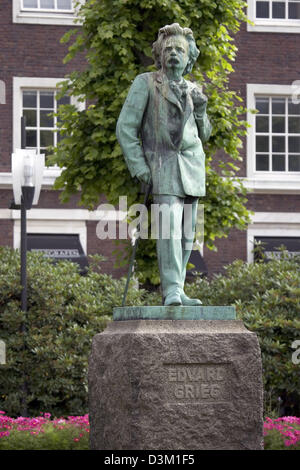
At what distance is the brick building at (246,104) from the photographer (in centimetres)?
2353

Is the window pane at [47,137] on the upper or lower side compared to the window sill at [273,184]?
upper

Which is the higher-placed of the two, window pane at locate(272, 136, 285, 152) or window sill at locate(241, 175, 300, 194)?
window pane at locate(272, 136, 285, 152)

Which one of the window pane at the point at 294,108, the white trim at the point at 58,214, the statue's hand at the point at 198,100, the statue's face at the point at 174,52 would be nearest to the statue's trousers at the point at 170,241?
the statue's hand at the point at 198,100

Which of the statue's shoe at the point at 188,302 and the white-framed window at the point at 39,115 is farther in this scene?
the white-framed window at the point at 39,115

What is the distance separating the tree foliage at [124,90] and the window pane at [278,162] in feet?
25.2

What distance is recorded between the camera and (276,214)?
24.4 meters

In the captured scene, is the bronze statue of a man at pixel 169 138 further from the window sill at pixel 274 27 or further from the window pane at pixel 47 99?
the window sill at pixel 274 27

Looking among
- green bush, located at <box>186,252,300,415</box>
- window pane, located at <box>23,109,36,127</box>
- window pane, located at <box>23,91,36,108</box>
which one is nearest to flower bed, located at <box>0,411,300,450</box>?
green bush, located at <box>186,252,300,415</box>

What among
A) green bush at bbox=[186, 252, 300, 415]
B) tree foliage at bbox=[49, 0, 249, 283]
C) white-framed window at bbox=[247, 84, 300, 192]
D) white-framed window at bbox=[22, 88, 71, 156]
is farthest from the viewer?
white-framed window at bbox=[247, 84, 300, 192]

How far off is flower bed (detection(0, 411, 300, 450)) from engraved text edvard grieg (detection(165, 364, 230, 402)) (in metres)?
1.59

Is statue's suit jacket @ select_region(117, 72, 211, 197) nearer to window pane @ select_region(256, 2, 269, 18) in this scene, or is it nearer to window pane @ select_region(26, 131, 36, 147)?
window pane @ select_region(26, 131, 36, 147)

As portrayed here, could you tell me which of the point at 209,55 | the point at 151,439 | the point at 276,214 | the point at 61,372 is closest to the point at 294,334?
the point at 61,372

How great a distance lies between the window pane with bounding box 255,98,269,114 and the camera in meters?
24.6
